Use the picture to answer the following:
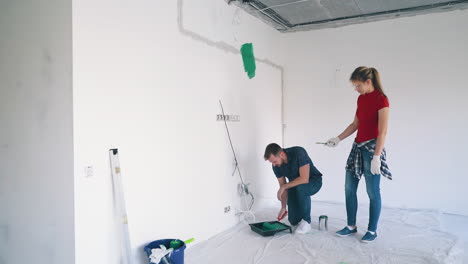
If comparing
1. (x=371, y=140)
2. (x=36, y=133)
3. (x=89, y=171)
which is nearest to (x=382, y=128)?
(x=371, y=140)

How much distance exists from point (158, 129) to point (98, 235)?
29.8 inches

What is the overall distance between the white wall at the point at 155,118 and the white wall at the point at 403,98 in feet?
3.61

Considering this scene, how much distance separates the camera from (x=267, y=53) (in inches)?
156

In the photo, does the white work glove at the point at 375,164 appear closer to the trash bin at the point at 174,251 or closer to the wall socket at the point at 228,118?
the wall socket at the point at 228,118

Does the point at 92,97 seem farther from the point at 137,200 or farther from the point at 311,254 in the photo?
the point at 311,254

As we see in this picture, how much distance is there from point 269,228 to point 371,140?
3.66 ft

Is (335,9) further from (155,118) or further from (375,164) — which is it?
(155,118)

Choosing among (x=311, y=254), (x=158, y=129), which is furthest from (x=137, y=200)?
(x=311, y=254)

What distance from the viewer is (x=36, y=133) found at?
195 cm

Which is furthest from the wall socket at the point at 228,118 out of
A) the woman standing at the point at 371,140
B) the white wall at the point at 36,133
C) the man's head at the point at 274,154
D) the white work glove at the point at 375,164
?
the white wall at the point at 36,133

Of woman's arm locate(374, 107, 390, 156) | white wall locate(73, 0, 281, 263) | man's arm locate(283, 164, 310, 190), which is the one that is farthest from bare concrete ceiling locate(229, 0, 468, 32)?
man's arm locate(283, 164, 310, 190)

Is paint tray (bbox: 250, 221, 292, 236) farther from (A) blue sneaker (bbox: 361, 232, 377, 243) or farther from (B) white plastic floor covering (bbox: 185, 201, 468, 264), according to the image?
(A) blue sneaker (bbox: 361, 232, 377, 243)

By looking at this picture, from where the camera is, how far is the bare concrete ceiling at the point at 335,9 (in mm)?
3379

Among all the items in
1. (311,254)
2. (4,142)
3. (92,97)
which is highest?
(92,97)
